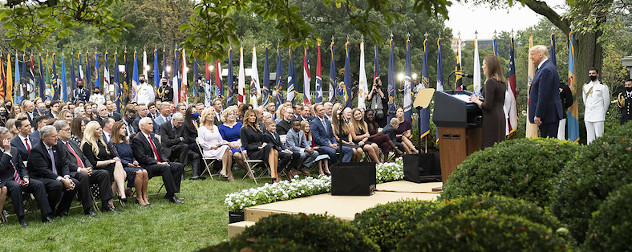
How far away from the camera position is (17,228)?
8180 millimetres

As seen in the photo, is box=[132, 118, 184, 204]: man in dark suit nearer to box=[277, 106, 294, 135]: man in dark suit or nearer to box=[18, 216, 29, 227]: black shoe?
box=[18, 216, 29, 227]: black shoe

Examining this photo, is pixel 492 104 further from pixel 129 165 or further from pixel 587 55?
pixel 587 55

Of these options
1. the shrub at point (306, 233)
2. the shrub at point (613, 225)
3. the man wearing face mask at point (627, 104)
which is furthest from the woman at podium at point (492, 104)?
the man wearing face mask at point (627, 104)

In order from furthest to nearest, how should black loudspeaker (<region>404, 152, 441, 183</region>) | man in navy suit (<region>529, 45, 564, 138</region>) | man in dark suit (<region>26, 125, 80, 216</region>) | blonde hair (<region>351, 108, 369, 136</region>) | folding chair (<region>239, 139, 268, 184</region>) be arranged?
1. blonde hair (<region>351, 108, 369, 136</region>)
2. folding chair (<region>239, 139, 268, 184</region>)
3. black loudspeaker (<region>404, 152, 441, 183</region>)
4. man in dark suit (<region>26, 125, 80, 216</region>)
5. man in navy suit (<region>529, 45, 564, 138</region>)

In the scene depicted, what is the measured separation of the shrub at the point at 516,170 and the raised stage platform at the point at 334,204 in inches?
71.5

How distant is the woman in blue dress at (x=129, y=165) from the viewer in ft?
32.6

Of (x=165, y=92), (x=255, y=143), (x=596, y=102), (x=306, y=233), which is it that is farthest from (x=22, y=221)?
(x=165, y=92)

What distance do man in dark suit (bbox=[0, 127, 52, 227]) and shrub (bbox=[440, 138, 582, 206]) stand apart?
5689mm

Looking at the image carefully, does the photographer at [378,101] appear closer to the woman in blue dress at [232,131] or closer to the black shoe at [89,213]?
the woman in blue dress at [232,131]

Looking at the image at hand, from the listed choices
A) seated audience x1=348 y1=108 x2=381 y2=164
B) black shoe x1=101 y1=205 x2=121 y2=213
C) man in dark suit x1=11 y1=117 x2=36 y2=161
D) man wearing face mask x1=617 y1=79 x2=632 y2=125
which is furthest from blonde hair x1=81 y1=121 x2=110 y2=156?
man wearing face mask x1=617 y1=79 x2=632 y2=125

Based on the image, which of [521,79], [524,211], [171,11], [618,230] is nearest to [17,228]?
[524,211]

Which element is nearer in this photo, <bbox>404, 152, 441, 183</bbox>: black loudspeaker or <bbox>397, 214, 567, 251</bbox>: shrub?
<bbox>397, 214, 567, 251</bbox>: shrub

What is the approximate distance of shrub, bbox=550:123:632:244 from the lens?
326 cm

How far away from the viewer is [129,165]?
1013cm
